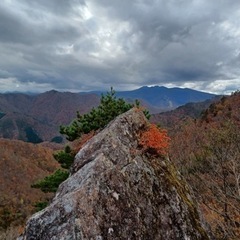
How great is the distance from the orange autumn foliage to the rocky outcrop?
0.37 metres

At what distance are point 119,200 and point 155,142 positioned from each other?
4.77m

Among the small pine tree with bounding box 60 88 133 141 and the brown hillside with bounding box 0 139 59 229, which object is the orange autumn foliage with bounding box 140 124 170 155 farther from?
the brown hillside with bounding box 0 139 59 229

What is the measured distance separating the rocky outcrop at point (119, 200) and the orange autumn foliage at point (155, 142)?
1.22ft

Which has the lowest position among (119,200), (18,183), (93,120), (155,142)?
(18,183)

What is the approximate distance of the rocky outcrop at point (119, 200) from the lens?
37.2 feet

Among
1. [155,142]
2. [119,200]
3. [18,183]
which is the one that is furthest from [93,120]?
[18,183]

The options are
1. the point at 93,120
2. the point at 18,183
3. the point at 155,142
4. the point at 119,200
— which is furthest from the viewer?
the point at 18,183

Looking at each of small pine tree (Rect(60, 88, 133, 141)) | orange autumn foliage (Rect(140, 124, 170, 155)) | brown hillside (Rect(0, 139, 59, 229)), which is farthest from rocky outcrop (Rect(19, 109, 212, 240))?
brown hillside (Rect(0, 139, 59, 229))

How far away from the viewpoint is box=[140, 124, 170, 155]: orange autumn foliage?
16297mm

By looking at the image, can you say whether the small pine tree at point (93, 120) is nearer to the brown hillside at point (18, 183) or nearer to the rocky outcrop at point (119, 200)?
the rocky outcrop at point (119, 200)

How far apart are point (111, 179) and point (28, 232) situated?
373 cm

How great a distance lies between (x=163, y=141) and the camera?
646 inches

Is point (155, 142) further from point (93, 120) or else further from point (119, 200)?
point (93, 120)

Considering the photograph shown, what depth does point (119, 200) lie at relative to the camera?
498 inches
